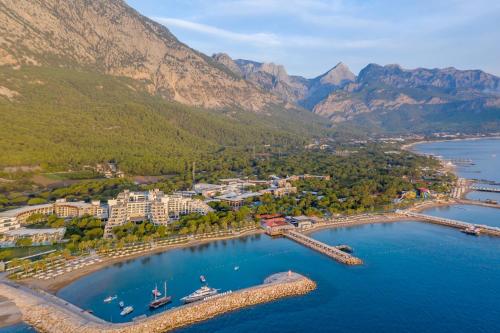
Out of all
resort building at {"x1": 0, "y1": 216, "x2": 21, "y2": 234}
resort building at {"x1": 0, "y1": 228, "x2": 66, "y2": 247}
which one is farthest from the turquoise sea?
resort building at {"x1": 0, "y1": 216, "x2": 21, "y2": 234}

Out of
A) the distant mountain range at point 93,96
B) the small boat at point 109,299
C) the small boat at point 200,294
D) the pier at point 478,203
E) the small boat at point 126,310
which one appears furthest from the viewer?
the distant mountain range at point 93,96

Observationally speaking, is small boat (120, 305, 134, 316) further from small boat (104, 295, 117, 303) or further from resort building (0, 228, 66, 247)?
resort building (0, 228, 66, 247)

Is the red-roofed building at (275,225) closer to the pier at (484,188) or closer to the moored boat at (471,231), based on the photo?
the moored boat at (471,231)

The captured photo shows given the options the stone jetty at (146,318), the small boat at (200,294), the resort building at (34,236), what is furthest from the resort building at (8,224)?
the small boat at (200,294)

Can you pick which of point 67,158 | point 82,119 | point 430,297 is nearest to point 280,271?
point 430,297

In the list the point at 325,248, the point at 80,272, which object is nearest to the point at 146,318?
the point at 80,272

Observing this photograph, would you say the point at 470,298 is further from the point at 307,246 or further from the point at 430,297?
the point at 307,246
